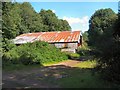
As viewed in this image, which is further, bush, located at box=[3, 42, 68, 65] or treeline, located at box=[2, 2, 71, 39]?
treeline, located at box=[2, 2, 71, 39]

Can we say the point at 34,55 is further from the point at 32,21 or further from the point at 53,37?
the point at 32,21

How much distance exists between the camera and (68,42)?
1697 inches

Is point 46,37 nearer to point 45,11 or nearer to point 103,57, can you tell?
point 103,57

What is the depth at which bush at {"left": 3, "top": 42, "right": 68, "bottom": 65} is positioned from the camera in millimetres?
25062

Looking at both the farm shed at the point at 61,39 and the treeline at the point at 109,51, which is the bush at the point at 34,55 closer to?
the farm shed at the point at 61,39

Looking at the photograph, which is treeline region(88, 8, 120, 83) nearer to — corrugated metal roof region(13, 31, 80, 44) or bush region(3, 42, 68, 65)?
bush region(3, 42, 68, 65)

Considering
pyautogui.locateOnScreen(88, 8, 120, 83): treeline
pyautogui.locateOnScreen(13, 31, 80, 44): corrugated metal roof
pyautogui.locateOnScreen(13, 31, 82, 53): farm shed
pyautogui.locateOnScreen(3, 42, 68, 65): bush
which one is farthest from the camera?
pyautogui.locateOnScreen(13, 31, 80, 44): corrugated metal roof

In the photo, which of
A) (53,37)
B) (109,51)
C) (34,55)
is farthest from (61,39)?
(109,51)

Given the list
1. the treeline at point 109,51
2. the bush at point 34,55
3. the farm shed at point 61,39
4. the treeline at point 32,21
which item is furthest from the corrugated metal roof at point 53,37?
the treeline at point 109,51

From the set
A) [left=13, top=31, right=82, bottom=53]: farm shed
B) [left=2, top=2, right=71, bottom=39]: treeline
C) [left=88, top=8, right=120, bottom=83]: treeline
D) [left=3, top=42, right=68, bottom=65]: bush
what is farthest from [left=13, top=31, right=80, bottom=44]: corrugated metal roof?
[left=88, top=8, right=120, bottom=83]: treeline

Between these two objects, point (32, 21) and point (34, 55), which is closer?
point (34, 55)

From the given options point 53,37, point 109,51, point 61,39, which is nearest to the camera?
point 109,51

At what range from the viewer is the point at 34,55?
86.6 feet

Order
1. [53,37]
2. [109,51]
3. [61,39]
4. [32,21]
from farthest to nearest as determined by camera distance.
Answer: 1. [32,21]
2. [53,37]
3. [61,39]
4. [109,51]
